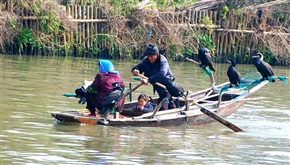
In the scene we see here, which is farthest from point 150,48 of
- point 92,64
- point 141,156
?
point 92,64

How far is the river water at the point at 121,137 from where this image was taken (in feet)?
29.9

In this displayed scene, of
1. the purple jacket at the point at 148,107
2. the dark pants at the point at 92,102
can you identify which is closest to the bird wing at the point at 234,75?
the purple jacket at the point at 148,107

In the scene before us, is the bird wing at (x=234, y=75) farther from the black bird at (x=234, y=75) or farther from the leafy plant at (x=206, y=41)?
the leafy plant at (x=206, y=41)

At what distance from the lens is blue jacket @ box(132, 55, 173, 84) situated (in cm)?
1164

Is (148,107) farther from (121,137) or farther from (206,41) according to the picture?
(206,41)

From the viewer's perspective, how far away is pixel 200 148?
1013 cm

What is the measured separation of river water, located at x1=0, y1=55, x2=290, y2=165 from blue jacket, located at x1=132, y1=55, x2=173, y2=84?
0.86 metres

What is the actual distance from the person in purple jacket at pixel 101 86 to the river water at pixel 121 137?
0.46m

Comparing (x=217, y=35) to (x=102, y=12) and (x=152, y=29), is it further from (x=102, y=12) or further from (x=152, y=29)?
(x=102, y=12)

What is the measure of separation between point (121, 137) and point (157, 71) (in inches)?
77.9

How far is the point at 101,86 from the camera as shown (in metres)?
11.4

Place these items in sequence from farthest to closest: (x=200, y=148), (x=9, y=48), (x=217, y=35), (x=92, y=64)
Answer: (x=217, y=35) < (x=9, y=48) < (x=92, y=64) < (x=200, y=148)

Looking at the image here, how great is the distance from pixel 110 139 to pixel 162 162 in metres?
1.59

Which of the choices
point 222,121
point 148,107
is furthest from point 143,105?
point 222,121
